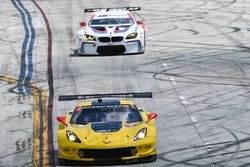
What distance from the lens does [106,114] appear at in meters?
15.9

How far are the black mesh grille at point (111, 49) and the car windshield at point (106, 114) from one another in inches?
422

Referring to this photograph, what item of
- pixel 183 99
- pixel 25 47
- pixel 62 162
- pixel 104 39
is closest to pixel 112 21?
pixel 104 39

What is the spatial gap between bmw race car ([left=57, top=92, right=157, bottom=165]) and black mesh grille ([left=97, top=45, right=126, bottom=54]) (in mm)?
10922

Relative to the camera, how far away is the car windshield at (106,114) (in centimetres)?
1576

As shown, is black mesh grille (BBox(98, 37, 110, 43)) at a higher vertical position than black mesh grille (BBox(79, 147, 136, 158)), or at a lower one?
lower

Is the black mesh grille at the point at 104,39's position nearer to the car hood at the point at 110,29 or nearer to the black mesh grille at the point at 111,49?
the car hood at the point at 110,29

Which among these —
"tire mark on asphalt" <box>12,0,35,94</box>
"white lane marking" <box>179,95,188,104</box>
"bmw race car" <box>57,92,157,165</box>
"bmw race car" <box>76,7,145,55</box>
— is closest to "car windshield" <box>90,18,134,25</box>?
"bmw race car" <box>76,7,145,55</box>

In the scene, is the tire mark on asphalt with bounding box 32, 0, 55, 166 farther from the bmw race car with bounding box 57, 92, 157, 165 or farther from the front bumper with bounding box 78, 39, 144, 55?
the front bumper with bounding box 78, 39, 144, 55

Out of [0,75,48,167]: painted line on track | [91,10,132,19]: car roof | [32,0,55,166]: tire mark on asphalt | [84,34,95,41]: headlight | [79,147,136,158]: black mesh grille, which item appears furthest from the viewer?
[91,10,132,19]: car roof

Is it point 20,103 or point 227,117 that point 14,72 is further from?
point 227,117

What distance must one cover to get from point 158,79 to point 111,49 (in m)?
3.99

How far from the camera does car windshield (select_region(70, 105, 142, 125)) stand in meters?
15.8

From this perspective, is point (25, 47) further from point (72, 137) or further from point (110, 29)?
point (72, 137)

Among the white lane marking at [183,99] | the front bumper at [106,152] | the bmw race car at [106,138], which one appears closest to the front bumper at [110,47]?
the white lane marking at [183,99]
